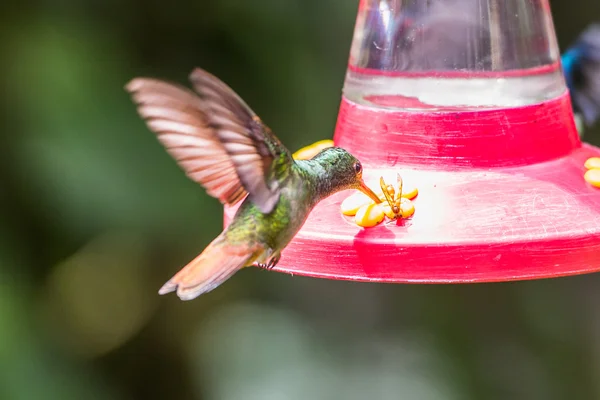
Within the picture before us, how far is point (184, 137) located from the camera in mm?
2010

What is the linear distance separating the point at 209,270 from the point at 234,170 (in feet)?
0.96

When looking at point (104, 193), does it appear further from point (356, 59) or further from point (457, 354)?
point (457, 354)

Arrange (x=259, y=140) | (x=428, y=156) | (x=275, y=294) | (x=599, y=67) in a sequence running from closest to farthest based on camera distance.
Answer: (x=259, y=140) → (x=428, y=156) → (x=599, y=67) → (x=275, y=294)

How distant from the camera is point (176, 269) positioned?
495 centimetres

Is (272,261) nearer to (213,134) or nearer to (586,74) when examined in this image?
(213,134)

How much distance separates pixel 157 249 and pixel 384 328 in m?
1.61

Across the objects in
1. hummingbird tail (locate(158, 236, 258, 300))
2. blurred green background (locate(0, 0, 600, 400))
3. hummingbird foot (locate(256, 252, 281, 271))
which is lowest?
blurred green background (locate(0, 0, 600, 400))

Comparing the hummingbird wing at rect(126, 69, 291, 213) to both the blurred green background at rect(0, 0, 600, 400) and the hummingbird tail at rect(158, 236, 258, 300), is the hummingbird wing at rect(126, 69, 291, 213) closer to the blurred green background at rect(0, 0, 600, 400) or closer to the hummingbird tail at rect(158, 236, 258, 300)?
the hummingbird tail at rect(158, 236, 258, 300)

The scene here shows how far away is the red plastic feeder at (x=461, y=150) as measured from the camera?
80.0 inches

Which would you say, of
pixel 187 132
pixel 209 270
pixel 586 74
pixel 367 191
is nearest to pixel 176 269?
pixel 586 74

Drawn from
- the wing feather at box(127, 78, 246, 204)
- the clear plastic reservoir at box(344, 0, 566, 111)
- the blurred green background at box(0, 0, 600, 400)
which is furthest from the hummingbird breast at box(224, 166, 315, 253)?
the blurred green background at box(0, 0, 600, 400)

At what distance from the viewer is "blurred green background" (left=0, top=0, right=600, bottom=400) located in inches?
174

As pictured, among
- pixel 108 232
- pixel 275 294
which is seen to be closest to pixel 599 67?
pixel 275 294

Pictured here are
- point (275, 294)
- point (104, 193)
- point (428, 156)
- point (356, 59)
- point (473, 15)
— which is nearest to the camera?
point (428, 156)
